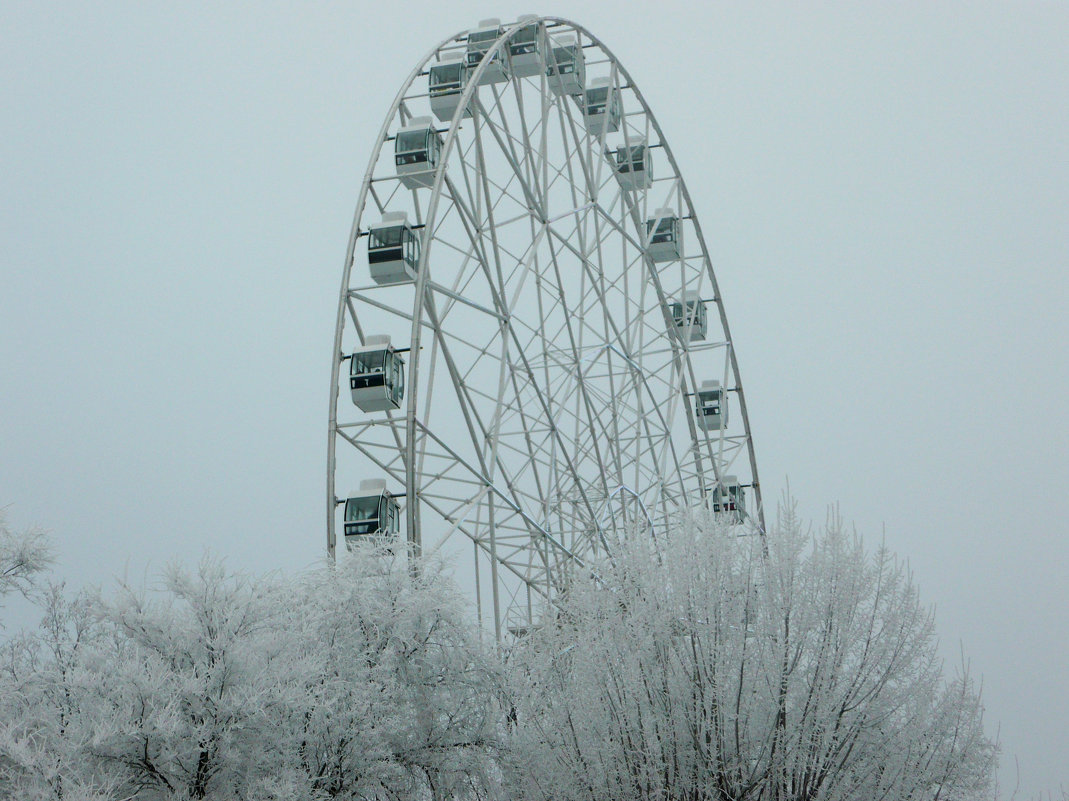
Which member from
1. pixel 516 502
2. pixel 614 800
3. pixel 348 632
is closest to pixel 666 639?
pixel 614 800

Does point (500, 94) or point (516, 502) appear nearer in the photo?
point (516, 502)

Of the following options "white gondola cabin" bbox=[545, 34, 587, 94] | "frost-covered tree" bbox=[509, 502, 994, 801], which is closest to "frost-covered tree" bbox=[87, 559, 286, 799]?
"frost-covered tree" bbox=[509, 502, 994, 801]

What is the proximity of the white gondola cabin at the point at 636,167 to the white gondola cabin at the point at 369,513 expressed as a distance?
14424mm

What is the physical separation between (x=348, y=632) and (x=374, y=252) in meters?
6.95

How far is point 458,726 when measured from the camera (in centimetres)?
1764

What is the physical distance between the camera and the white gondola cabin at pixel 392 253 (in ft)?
68.5

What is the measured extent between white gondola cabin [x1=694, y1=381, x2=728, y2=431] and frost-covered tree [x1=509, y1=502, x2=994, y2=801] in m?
15.6

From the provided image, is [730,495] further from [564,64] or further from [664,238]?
[564,64]

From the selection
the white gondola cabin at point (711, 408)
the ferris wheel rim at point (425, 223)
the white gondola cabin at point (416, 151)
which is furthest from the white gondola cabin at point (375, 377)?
the white gondola cabin at point (711, 408)

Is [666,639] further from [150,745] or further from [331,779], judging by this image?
[150,745]

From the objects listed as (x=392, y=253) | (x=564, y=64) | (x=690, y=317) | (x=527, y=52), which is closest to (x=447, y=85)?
(x=527, y=52)

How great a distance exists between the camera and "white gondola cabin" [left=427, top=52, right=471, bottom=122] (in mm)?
23797

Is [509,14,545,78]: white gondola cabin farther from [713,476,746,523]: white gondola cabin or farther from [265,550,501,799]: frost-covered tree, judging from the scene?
[713,476,746,523]: white gondola cabin

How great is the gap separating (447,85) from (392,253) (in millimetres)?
4757
